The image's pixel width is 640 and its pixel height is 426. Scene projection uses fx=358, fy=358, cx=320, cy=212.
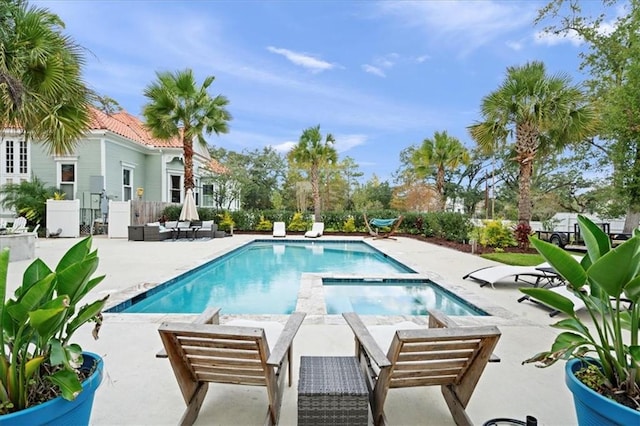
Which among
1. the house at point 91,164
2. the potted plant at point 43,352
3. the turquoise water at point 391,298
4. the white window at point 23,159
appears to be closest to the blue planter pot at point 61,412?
the potted plant at point 43,352

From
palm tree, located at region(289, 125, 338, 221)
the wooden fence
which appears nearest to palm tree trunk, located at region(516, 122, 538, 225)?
palm tree, located at region(289, 125, 338, 221)

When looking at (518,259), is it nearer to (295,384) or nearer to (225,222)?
(295,384)

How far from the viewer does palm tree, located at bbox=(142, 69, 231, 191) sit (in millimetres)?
14711

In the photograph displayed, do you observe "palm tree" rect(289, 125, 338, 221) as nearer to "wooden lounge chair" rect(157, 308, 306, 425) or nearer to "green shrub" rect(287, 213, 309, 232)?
"green shrub" rect(287, 213, 309, 232)

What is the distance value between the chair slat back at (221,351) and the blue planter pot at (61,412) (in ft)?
1.32

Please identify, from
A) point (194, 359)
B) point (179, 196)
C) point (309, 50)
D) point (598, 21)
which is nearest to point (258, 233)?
point (179, 196)

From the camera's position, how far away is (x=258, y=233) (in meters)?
18.9

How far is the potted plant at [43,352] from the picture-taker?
1.43m

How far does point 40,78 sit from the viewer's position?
7055 mm

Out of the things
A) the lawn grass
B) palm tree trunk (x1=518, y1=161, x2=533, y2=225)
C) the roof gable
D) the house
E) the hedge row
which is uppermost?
the roof gable

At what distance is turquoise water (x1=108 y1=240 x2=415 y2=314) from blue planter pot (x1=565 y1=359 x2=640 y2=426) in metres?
4.42

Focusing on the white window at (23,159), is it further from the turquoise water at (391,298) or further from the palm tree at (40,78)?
the turquoise water at (391,298)

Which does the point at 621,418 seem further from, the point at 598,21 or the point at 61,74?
the point at 598,21

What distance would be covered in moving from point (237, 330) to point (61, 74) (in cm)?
773
